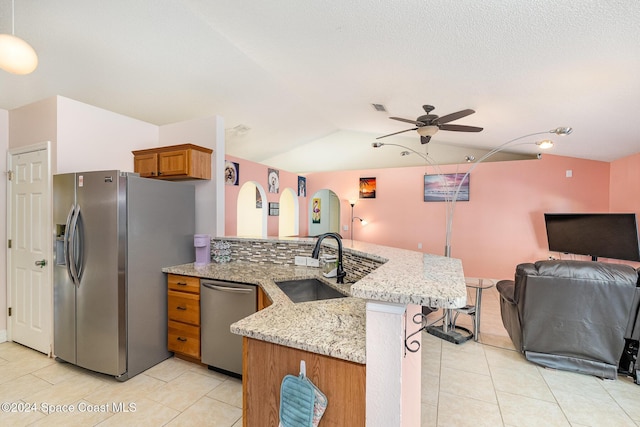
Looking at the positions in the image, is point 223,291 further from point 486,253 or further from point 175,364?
point 486,253

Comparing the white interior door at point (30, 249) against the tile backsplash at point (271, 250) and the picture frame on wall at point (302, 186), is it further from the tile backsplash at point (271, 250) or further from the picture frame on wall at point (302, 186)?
the picture frame on wall at point (302, 186)

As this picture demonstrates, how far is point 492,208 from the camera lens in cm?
581

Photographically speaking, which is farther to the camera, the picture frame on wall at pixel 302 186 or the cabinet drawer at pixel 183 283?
the picture frame on wall at pixel 302 186

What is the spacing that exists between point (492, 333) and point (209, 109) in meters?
4.91

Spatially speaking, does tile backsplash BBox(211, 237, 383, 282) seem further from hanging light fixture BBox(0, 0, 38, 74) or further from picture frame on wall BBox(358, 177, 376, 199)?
picture frame on wall BBox(358, 177, 376, 199)

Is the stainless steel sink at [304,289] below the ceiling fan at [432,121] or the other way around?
A: below

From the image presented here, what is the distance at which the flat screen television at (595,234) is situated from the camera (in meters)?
3.94

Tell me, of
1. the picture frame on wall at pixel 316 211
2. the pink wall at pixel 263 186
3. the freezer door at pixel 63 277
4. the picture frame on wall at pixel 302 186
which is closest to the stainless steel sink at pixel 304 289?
the freezer door at pixel 63 277

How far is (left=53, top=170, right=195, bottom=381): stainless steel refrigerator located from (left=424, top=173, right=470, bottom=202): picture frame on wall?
5.41 meters

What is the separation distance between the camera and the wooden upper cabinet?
291 cm

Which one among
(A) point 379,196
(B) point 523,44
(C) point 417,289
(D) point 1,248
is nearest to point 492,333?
(B) point 523,44

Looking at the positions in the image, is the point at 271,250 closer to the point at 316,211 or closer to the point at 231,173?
the point at 231,173

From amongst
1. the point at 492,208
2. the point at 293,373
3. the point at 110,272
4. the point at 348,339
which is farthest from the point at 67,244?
the point at 492,208

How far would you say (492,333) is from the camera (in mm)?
3256
